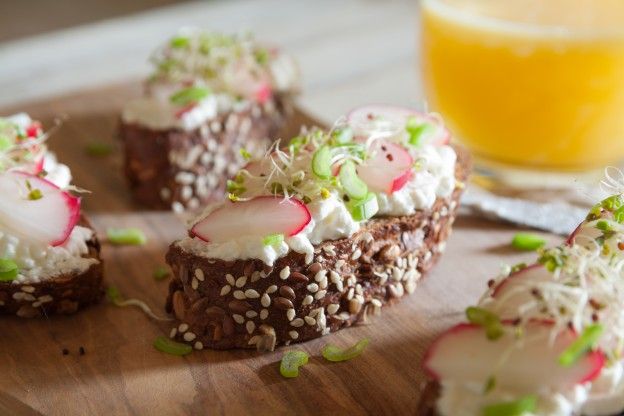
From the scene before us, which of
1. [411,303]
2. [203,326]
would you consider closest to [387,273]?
[411,303]

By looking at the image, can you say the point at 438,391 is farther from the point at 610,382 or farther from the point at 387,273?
the point at 387,273

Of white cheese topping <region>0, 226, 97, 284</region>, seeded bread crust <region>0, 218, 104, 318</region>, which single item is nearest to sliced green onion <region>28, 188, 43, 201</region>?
white cheese topping <region>0, 226, 97, 284</region>

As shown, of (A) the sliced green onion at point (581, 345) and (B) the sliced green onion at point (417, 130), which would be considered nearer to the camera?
(A) the sliced green onion at point (581, 345)

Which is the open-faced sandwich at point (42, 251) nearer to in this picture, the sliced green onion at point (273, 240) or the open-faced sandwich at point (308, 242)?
the open-faced sandwich at point (308, 242)

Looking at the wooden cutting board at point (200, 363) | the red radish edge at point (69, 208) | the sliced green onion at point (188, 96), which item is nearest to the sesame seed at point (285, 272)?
the wooden cutting board at point (200, 363)

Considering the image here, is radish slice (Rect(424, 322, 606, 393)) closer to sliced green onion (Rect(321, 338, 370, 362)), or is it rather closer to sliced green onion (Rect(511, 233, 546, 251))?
sliced green onion (Rect(321, 338, 370, 362))

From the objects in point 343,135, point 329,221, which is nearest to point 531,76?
point 343,135
